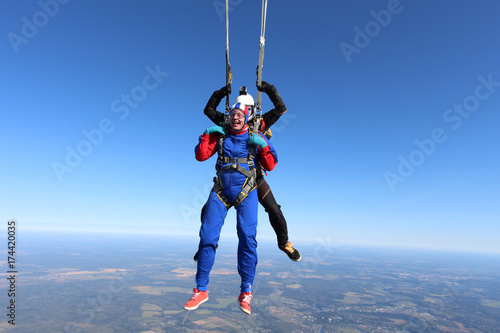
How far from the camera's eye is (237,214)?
381cm

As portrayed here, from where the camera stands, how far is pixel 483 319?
94.9 meters

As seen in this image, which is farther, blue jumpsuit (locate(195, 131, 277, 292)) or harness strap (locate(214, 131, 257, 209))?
harness strap (locate(214, 131, 257, 209))

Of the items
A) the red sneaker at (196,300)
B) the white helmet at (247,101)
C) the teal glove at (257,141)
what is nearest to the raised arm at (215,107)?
the white helmet at (247,101)

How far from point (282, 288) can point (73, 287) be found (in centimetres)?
9671

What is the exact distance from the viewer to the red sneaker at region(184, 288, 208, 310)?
3273 mm

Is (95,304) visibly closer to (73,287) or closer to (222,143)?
(73,287)

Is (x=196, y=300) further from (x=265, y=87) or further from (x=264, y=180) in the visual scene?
(x=265, y=87)

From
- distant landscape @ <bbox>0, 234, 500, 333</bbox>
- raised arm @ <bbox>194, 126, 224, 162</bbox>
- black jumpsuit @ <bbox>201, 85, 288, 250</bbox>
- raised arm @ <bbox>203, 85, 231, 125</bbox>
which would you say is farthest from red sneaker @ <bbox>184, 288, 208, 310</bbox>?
distant landscape @ <bbox>0, 234, 500, 333</bbox>

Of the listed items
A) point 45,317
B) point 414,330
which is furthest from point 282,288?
point 45,317

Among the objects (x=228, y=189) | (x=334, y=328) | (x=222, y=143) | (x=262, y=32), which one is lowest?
(x=334, y=328)

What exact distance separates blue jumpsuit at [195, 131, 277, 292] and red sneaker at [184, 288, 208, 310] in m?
0.05

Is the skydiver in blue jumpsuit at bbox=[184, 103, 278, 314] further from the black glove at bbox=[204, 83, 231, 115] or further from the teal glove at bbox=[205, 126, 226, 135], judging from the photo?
the black glove at bbox=[204, 83, 231, 115]

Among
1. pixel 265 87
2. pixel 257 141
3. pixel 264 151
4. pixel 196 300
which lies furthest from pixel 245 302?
pixel 265 87

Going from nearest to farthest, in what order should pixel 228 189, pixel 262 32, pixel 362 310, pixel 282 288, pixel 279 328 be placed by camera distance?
pixel 262 32 < pixel 228 189 < pixel 279 328 < pixel 362 310 < pixel 282 288
